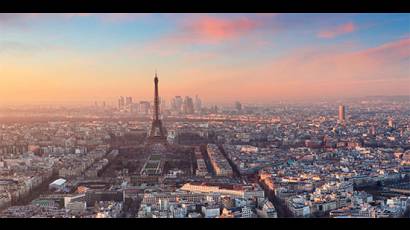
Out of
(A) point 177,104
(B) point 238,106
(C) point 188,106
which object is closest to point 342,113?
(B) point 238,106

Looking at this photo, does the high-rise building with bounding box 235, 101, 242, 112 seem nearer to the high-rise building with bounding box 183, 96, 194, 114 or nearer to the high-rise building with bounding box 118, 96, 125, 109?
the high-rise building with bounding box 183, 96, 194, 114

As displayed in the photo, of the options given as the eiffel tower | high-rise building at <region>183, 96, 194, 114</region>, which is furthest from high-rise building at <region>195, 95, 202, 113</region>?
the eiffel tower

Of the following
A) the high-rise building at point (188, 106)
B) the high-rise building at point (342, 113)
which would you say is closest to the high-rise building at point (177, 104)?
the high-rise building at point (188, 106)

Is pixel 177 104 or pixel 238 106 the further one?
pixel 177 104

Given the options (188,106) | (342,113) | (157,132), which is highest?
(188,106)

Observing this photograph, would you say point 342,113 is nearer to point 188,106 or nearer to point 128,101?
point 188,106

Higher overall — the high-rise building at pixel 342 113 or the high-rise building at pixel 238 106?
the high-rise building at pixel 238 106

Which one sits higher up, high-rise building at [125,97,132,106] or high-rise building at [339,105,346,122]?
high-rise building at [125,97,132,106]

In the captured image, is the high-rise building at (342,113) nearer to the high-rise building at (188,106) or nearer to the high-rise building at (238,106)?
the high-rise building at (238,106)
